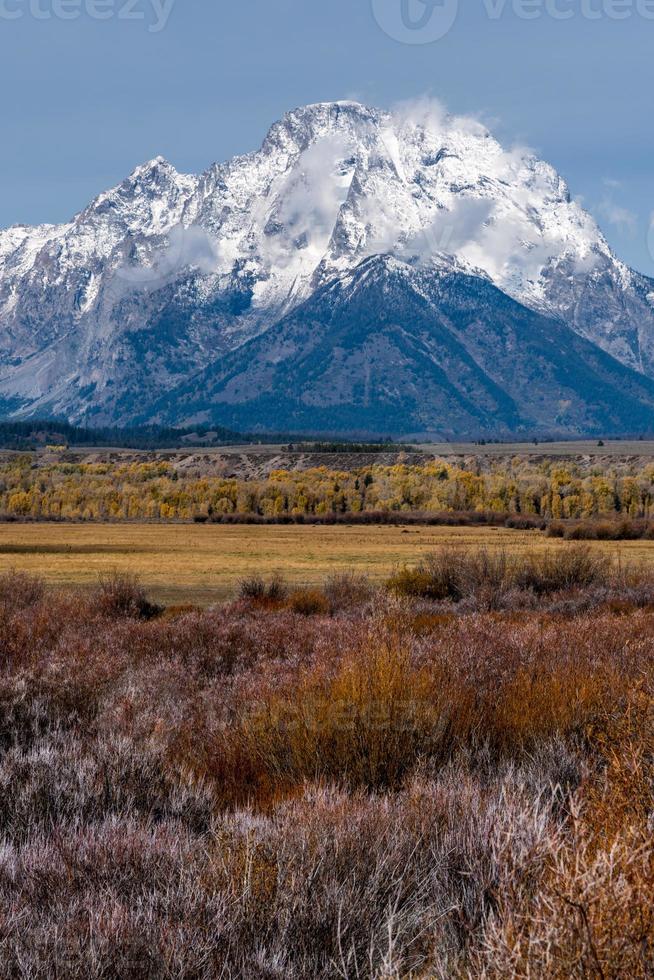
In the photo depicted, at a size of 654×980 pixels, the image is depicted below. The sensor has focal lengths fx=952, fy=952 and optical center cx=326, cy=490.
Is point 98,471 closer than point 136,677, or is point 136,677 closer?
point 136,677

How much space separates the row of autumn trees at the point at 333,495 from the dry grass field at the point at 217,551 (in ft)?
55.5

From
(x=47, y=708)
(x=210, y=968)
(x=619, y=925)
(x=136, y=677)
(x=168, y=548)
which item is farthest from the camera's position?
(x=168, y=548)

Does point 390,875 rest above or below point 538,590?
above

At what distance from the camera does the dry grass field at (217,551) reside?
36.8 metres

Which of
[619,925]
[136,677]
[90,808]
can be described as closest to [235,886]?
[619,925]

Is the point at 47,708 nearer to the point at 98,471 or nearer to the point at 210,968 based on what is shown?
the point at 210,968

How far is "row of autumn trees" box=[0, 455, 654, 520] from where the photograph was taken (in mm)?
92562

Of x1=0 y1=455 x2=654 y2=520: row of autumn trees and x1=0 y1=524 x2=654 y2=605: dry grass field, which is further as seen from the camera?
x1=0 y1=455 x2=654 y2=520: row of autumn trees

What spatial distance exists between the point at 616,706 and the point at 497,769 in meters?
1.19

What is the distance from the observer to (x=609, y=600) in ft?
78.8

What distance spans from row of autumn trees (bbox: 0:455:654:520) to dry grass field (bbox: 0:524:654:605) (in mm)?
16912

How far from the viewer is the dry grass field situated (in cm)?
3681

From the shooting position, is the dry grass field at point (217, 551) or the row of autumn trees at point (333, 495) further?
the row of autumn trees at point (333, 495)

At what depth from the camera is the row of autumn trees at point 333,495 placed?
92562 millimetres
